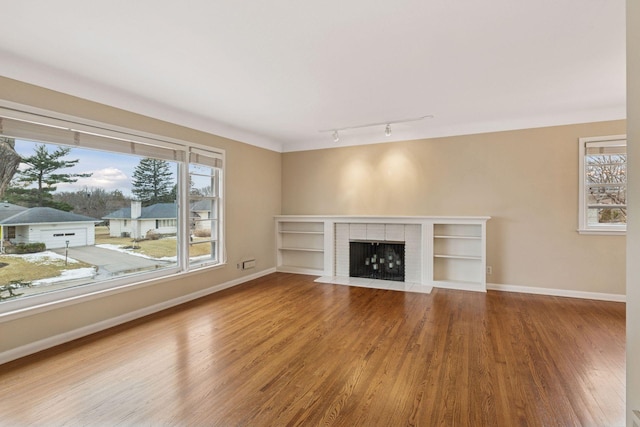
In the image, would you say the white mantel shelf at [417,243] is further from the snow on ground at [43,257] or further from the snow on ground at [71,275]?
the snow on ground at [43,257]

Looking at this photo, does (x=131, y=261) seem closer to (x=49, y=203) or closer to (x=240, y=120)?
(x=49, y=203)

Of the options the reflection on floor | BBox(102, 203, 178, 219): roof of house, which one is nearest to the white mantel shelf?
the reflection on floor

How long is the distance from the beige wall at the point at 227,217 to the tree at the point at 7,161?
0.38 m

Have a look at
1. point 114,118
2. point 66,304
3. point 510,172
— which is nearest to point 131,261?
point 66,304

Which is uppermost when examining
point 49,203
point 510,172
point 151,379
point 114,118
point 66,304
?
point 114,118

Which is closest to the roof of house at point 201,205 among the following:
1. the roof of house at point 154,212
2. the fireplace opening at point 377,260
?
the roof of house at point 154,212

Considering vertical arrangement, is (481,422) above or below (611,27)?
below

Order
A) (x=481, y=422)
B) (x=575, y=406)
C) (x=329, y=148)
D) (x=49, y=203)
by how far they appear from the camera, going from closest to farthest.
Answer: (x=481, y=422) → (x=575, y=406) → (x=49, y=203) → (x=329, y=148)

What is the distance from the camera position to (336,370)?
2.47 m

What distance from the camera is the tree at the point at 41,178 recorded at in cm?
281

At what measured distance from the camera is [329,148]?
19.9 ft

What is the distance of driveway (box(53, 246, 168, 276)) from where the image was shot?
10.7 feet

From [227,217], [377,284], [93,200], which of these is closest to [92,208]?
[93,200]

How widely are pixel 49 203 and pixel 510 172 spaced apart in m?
5.89
